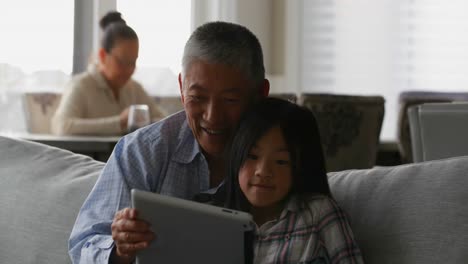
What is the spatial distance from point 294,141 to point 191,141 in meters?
0.27

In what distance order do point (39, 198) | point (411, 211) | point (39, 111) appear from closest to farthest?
1. point (411, 211)
2. point (39, 198)
3. point (39, 111)

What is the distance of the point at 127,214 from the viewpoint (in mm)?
1206

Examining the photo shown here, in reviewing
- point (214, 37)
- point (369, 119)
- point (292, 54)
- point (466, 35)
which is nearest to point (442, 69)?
point (466, 35)

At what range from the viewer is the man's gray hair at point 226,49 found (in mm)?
1446

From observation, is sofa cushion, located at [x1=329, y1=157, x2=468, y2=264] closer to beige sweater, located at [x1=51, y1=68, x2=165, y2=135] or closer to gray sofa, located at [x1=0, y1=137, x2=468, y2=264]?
gray sofa, located at [x1=0, y1=137, x2=468, y2=264]

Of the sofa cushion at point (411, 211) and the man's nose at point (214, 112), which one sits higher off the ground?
the man's nose at point (214, 112)

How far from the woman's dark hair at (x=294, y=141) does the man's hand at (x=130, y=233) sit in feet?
0.81

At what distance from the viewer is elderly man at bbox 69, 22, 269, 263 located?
1440mm

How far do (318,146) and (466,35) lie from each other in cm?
452

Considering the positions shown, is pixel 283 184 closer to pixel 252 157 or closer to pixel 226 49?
pixel 252 157

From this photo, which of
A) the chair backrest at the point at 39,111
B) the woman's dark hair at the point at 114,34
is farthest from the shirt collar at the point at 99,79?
the chair backrest at the point at 39,111

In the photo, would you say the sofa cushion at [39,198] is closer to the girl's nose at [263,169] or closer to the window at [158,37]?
the girl's nose at [263,169]

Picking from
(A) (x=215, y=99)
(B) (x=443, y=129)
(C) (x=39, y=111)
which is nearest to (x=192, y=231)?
(A) (x=215, y=99)

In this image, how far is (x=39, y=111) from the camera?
4.79 m
